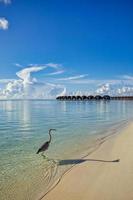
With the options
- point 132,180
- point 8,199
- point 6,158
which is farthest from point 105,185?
point 6,158

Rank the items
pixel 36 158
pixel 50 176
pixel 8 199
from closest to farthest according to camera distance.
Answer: pixel 8 199 → pixel 50 176 → pixel 36 158

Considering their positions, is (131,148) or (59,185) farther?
(131,148)

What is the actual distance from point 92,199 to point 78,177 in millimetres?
1799

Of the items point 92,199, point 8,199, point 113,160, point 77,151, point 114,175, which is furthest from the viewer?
point 77,151

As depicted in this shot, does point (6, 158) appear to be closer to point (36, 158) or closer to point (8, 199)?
point (36, 158)

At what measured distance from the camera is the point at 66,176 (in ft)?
28.2

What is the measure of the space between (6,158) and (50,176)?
11.1 feet

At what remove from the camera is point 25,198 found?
7.12 meters

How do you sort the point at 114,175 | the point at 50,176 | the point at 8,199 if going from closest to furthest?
the point at 8,199 < the point at 114,175 < the point at 50,176

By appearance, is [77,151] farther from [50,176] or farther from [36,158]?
[50,176]

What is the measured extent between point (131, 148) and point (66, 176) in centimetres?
473

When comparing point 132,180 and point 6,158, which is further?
point 6,158

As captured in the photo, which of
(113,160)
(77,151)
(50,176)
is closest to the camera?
(50,176)

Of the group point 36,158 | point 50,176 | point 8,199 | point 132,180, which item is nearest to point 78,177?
point 50,176
